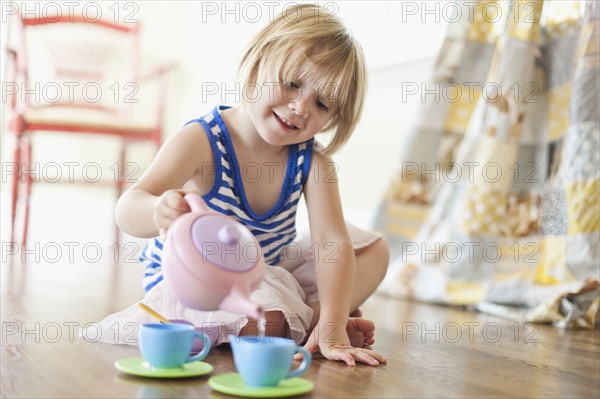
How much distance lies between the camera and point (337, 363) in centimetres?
107

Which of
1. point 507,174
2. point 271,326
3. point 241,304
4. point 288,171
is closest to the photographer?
point 241,304

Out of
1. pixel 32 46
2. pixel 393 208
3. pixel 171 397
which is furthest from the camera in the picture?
pixel 32 46

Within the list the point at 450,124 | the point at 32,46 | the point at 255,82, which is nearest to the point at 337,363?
the point at 255,82

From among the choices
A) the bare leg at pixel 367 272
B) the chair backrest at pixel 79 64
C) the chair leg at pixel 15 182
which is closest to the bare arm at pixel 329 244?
the bare leg at pixel 367 272

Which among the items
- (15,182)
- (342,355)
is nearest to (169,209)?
(342,355)

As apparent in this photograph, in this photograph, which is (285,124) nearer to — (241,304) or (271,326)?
(271,326)

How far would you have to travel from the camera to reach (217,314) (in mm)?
1133

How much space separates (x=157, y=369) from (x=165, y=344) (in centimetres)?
4

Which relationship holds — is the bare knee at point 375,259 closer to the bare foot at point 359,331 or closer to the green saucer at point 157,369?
the bare foot at point 359,331

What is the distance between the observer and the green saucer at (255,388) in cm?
83

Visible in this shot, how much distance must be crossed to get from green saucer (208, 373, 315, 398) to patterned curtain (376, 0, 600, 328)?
0.89 meters

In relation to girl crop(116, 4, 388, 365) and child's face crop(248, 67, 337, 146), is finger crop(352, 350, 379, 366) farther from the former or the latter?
child's face crop(248, 67, 337, 146)

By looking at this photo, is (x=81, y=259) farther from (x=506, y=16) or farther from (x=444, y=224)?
(x=506, y=16)

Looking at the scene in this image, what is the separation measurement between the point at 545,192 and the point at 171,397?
1283 millimetres
